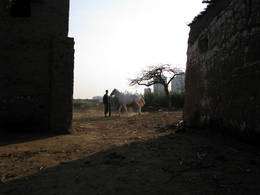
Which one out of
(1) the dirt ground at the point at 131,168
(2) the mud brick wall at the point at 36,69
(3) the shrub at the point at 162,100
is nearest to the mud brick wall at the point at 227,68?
(1) the dirt ground at the point at 131,168

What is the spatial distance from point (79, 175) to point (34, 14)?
4673mm

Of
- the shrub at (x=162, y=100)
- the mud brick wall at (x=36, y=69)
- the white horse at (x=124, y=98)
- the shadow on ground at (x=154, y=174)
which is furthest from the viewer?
the shrub at (x=162, y=100)

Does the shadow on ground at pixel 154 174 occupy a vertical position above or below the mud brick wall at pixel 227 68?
below

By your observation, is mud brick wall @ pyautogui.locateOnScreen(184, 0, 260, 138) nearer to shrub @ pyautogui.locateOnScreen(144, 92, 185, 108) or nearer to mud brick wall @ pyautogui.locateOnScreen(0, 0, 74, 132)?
mud brick wall @ pyautogui.locateOnScreen(0, 0, 74, 132)

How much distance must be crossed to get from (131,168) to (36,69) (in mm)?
3895

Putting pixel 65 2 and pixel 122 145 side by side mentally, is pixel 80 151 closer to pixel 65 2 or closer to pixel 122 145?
pixel 122 145

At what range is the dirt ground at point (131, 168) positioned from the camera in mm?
1883

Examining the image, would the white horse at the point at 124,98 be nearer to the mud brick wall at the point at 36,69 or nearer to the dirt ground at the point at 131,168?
the mud brick wall at the point at 36,69

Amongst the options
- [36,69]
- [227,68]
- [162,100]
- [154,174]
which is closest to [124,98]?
[36,69]

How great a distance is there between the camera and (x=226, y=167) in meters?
2.38

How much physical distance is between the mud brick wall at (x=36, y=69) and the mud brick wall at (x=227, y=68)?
3588mm

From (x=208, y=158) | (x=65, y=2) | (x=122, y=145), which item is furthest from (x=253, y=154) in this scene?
(x=65, y=2)

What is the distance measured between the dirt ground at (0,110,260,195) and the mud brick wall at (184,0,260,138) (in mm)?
524

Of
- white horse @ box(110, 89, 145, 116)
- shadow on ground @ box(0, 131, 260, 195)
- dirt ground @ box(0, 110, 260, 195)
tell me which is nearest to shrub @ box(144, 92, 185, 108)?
white horse @ box(110, 89, 145, 116)
